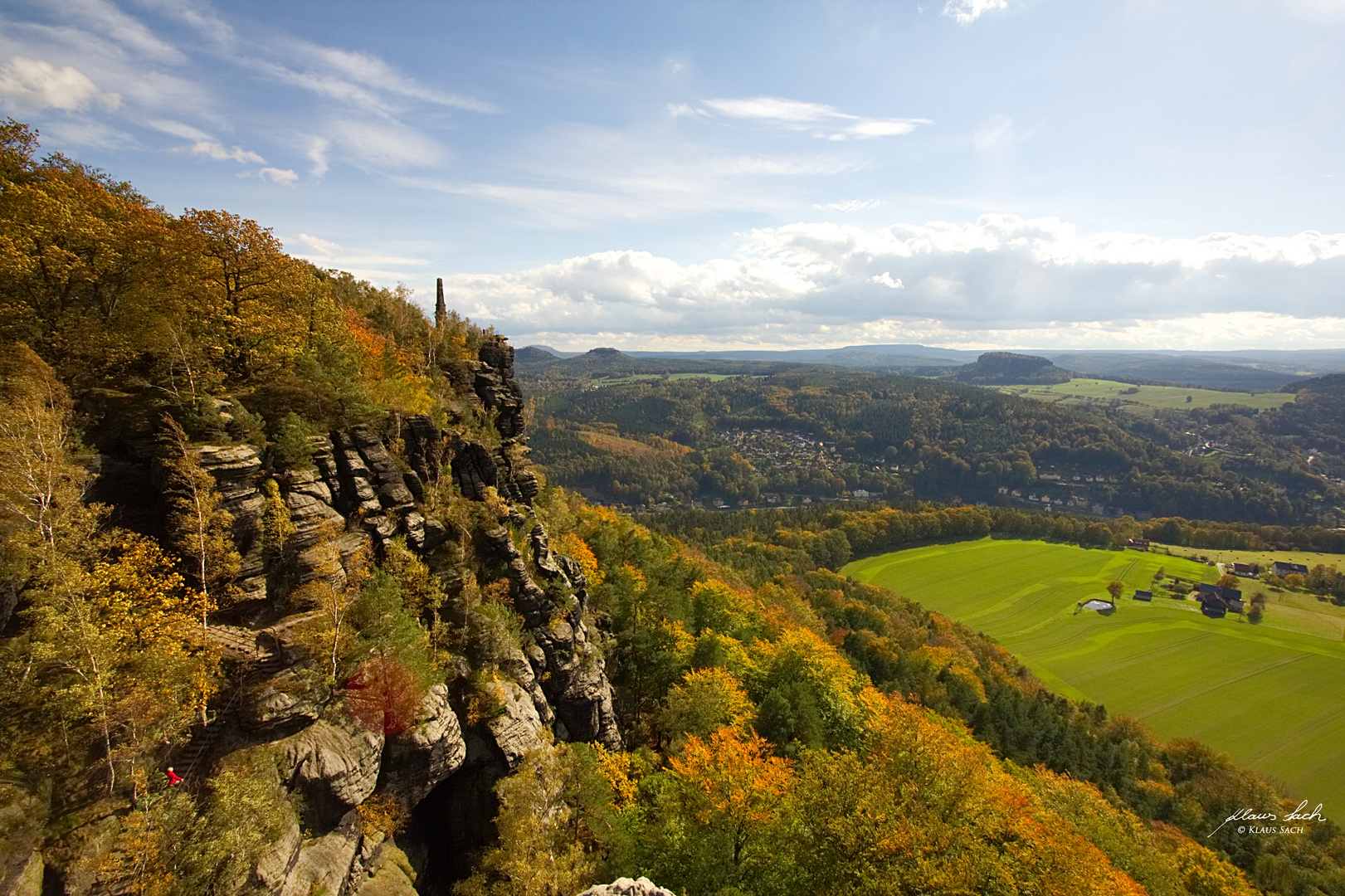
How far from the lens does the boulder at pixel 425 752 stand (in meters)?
22.0

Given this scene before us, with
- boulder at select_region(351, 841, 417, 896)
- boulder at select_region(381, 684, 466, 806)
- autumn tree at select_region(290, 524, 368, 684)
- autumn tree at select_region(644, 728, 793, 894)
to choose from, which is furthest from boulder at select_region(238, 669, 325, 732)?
autumn tree at select_region(644, 728, 793, 894)

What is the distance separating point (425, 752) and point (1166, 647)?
410 ft

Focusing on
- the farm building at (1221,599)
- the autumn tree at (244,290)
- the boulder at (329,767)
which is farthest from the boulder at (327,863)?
the farm building at (1221,599)

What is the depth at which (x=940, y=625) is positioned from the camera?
94.5m

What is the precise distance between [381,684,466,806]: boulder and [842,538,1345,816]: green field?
94.9m

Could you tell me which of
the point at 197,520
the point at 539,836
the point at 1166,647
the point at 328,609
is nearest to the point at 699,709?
the point at 539,836

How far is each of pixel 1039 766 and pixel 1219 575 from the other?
4549 inches

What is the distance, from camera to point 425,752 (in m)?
22.5

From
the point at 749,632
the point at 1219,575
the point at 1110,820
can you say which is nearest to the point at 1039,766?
the point at 1110,820

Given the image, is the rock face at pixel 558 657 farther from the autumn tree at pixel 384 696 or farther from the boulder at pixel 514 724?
the autumn tree at pixel 384 696

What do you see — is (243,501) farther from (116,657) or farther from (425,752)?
(425,752)

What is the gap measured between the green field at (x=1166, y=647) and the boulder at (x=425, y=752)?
94879mm

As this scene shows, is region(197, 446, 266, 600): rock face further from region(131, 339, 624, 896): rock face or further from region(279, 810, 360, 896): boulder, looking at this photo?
region(279, 810, 360, 896): boulder

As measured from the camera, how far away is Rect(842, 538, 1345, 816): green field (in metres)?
73.9
